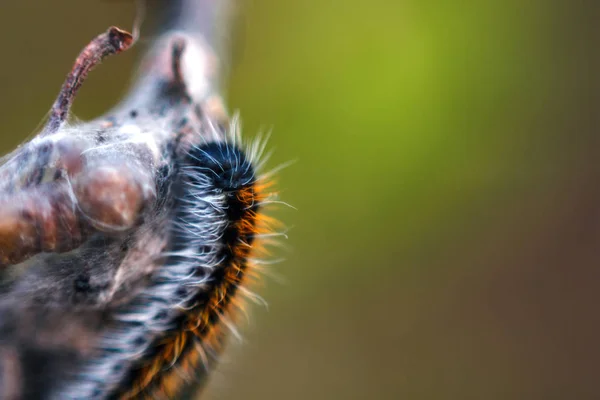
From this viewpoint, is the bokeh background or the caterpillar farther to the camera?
the bokeh background

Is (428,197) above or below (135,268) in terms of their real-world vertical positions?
above

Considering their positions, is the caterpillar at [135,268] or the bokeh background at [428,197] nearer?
the caterpillar at [135,268]

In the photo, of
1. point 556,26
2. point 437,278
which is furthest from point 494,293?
point 556,26

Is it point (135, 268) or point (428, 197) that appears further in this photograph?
point (428, 197)

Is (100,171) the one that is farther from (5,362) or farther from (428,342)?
(428,342)
